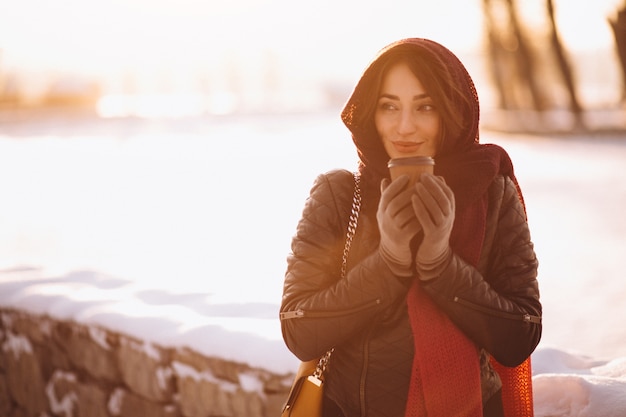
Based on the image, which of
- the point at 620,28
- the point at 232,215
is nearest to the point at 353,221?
the point at 232,215

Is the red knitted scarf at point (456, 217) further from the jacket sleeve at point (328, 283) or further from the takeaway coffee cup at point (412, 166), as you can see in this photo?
the takeaway coffee cup at point (412, 166)

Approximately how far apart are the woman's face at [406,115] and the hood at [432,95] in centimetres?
2

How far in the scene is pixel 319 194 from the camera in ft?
6.47

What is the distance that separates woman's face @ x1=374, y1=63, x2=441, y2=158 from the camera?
6.15 feet

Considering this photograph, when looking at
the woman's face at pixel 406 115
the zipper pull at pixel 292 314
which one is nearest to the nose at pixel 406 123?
A: the woman's face at pixel 406 115

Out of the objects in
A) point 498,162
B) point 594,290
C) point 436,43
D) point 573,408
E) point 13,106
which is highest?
point 13,106

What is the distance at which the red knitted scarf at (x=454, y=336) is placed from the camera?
187cm

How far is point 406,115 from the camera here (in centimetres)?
188

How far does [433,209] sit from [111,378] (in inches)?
110

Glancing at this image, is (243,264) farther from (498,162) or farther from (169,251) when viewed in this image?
(498,162)

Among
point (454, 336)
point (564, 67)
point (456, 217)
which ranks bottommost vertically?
point (564, 67)

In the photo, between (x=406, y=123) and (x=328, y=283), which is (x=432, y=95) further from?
(x=328, y=283)

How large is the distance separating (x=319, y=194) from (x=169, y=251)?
5.34 metres

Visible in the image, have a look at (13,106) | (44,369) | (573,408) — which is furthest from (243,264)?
(13,106)
